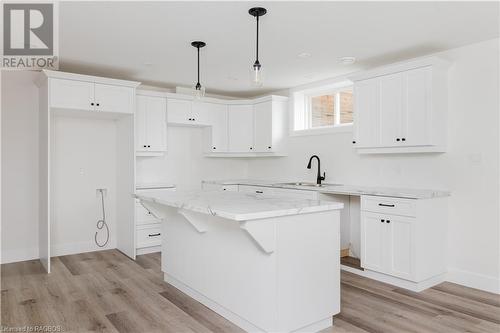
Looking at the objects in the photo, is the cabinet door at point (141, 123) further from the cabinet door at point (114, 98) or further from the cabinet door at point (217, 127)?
the cabinet door at point (217, 127)

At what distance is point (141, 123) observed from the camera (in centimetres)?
488

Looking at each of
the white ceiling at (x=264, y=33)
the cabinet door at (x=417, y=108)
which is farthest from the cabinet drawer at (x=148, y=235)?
the cabinet door at (x=417, y=108)

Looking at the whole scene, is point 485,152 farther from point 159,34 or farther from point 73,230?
point 73,230

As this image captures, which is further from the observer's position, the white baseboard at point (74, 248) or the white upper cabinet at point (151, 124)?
the white upper cabinet at point (151, 124)

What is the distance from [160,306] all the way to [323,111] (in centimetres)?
343

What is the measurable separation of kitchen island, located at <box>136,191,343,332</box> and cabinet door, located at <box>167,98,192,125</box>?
7.73 ft

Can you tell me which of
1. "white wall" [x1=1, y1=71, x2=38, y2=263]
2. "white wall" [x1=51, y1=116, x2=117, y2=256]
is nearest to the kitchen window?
"white wall" [x1=51, y1=116, x2=117, y2=256]

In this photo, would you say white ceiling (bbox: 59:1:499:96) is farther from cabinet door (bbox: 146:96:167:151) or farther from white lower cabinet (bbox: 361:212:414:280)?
white lower cabinet (bbox: 361:212:414:280)

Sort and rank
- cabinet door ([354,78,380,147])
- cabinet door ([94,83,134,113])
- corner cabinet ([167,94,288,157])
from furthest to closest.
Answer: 1. corner cabinet ([167,94,288,157])
2. cabinet door ([94,83,134,113])
3. cabinet door ([354,78,380,147])

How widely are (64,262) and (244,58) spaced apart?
10.6ft

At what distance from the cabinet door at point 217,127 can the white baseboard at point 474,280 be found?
3516 millimetres

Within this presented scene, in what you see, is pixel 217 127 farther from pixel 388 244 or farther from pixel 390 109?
pixel 388 244

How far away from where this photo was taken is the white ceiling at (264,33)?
275 centimetres

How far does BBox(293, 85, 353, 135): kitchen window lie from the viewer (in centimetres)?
488
